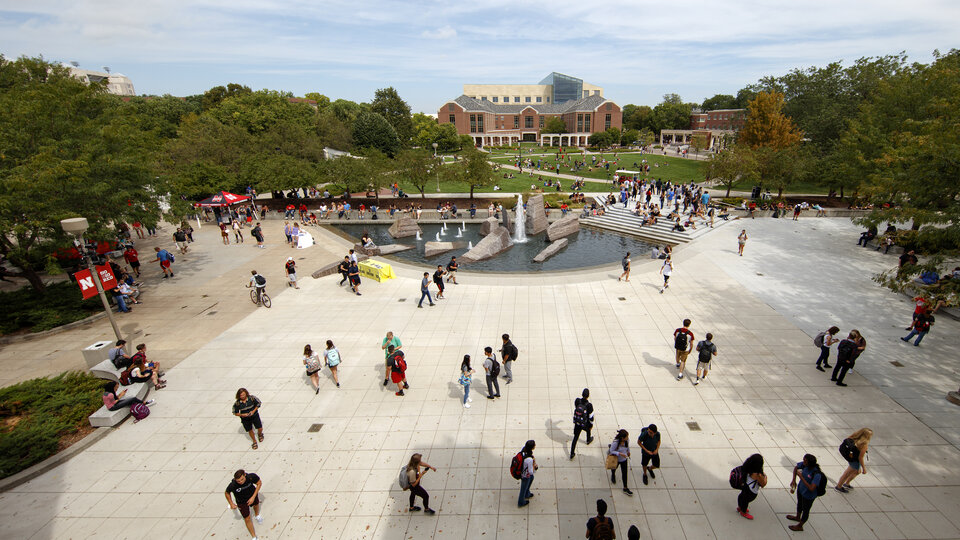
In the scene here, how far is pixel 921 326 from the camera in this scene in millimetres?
11570

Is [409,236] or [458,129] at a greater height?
[458,129]

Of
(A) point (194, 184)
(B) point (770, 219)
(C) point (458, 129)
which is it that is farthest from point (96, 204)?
(C) point (458, 129)

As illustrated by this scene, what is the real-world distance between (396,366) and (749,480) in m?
7.33

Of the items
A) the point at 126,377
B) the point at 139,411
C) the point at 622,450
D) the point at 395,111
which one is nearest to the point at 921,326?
the point at 622,450

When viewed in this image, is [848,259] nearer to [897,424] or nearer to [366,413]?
[897,424]

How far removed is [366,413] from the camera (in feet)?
32.0

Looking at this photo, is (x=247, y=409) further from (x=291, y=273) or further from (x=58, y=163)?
(x=58, y=163)

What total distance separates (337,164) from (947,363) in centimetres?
3781

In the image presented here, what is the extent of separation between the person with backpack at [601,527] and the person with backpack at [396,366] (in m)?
5.67

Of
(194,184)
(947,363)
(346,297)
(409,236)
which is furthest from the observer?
(194,184)

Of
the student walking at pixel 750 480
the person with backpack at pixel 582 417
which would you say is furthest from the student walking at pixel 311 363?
the student walking at pixel 750 480

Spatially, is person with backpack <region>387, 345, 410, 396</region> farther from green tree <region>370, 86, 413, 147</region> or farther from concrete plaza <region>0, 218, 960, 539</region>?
green tree <region>370, 86, 413, 147</region>

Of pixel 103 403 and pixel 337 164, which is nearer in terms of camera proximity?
pixel 103 403

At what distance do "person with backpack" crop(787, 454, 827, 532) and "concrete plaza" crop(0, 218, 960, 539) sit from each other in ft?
1.00
